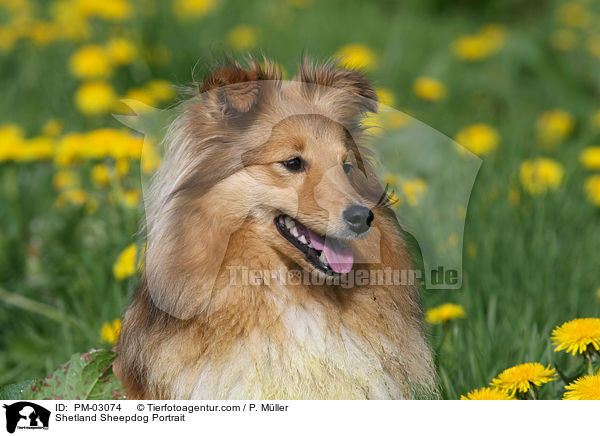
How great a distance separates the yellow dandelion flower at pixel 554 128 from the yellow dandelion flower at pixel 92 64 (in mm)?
3498

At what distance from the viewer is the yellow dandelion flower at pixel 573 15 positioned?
729 cm

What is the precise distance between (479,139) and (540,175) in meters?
0.62

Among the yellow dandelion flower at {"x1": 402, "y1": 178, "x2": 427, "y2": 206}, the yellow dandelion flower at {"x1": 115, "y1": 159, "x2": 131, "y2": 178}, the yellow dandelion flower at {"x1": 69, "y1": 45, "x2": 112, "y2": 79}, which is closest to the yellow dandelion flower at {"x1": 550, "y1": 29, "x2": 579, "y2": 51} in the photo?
the yellow dandelion flower at {"x1": 402, "y1": 178, "x2": 427, "y2": 206}

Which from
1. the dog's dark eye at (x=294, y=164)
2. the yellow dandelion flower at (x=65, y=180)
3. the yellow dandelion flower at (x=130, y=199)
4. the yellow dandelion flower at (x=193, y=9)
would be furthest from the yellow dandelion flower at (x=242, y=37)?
the dog's dark eye at (x=294, y=164)

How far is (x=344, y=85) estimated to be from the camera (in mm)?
2375

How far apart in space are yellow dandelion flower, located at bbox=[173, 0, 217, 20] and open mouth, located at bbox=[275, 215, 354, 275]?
194 inches

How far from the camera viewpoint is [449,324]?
3.07 metres

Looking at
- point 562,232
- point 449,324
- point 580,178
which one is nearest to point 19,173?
point 449,324

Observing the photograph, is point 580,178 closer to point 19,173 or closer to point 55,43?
point 19,173

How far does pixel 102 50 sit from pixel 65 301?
2.67m

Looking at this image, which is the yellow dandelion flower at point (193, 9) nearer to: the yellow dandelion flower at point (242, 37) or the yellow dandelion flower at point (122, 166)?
the yellow dandelion flower at point (242, 37)

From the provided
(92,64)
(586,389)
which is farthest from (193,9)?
(586,389)
